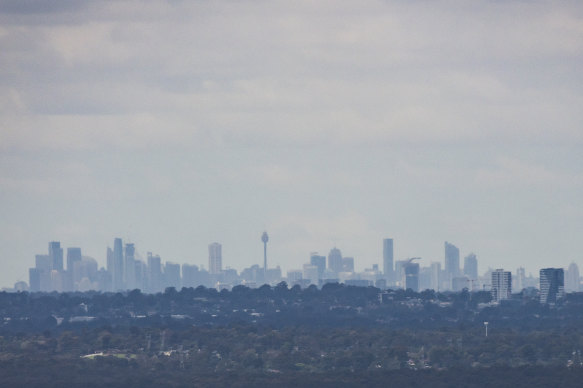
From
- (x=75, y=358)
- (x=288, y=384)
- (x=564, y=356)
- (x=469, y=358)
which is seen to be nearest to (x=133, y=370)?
(x=75, y=358)

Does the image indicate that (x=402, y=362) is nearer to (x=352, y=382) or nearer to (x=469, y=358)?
(x=469, y=358)

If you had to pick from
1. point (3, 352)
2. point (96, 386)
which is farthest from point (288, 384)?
point (3, 352)

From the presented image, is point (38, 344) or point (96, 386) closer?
point (96, 386)

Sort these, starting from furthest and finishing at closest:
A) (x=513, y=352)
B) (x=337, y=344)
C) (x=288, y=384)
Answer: (x=337, y=344), (x=513, y=352), (x=288, y=384)

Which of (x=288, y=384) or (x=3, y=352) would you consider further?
(x=3, y=352)

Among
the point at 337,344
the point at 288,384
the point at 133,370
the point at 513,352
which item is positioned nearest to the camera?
the point at 288,384

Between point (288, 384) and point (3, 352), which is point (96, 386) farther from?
point (3, 352)

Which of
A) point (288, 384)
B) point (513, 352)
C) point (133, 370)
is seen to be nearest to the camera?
point (288, 384)

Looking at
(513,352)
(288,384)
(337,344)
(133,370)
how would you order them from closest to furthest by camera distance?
(288,384) → (133,370) → (513,352) → (337,344)
